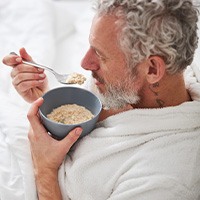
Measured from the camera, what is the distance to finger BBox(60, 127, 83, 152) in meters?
1.14

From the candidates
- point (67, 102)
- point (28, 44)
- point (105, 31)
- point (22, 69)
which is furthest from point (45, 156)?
point (28, 44)

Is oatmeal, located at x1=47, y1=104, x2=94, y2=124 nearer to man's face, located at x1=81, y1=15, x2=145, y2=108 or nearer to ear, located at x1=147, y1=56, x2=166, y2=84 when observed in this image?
man's face, located at x1=81, y1=15, x2=145, y2=108

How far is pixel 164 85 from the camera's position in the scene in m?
1.21

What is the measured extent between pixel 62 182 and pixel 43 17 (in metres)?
0.99

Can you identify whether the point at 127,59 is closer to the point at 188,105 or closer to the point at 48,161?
the point at 188,105

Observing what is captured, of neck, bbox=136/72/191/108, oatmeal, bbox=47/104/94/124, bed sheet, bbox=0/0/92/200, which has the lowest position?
bed sheet, bbox=0/0/92/200

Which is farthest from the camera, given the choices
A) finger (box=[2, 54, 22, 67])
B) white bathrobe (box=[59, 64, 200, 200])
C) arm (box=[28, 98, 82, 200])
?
finger (box=[2, 54, 22, 67])

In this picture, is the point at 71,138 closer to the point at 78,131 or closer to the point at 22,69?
the point at 78,131

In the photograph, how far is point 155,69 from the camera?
1171 mm

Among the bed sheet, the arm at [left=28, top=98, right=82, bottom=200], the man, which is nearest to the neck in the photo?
the man

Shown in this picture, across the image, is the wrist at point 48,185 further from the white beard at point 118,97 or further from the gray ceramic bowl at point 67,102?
the white beard at point 118,97

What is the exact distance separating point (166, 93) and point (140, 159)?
23 centimetres

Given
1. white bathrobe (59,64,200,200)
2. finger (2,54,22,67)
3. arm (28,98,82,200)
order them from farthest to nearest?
1. finger (2,54,22,67)
2. arm (28,98,82,200)
3. white bathrobe (59,64,200,200)

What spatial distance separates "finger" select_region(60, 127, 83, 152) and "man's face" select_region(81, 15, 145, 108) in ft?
0.59
